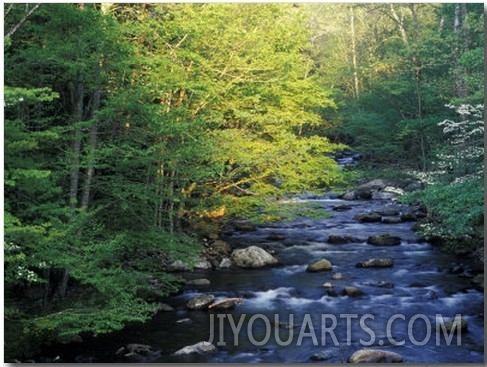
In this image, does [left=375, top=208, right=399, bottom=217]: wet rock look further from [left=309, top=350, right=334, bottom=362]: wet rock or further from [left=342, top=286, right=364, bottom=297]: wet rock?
[left=309, top=350, right=334, bottom=362]: wet rock

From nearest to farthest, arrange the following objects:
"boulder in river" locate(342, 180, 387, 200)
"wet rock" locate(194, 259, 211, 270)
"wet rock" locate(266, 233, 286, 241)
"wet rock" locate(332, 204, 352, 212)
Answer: "wet rock" locate(194, 259, 211, 270) → "wet rock" locate(266, 233, 286, 241) → "wet rock" locate(332, 204, 352, 212) → "boulder in river" locate(342, 180, 387, 200)

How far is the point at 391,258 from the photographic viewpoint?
41.7 feet

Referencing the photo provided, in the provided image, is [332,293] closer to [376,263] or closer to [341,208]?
[376,263]

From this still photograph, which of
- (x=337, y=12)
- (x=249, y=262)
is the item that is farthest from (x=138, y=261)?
(x=337, y=12)

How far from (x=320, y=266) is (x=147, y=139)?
5240mm

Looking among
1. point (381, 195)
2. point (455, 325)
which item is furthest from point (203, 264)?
point (381, 195)

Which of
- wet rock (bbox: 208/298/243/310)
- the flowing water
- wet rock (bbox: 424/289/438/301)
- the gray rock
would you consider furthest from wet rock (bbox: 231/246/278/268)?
wet rock (bbox: 424/289/438/301)

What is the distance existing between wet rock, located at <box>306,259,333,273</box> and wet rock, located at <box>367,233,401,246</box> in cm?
235

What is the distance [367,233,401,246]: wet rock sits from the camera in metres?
13.9

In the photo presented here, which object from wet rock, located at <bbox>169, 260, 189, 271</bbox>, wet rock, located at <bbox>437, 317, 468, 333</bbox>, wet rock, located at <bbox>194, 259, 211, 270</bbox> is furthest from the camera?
wet rock, located at <bbox>194, 259, 211, 270</bbox>

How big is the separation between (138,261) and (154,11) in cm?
449

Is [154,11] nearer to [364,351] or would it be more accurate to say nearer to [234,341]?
[234,341]

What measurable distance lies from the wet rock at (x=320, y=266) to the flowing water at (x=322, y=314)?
18cm

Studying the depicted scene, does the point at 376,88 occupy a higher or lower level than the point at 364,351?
higher
